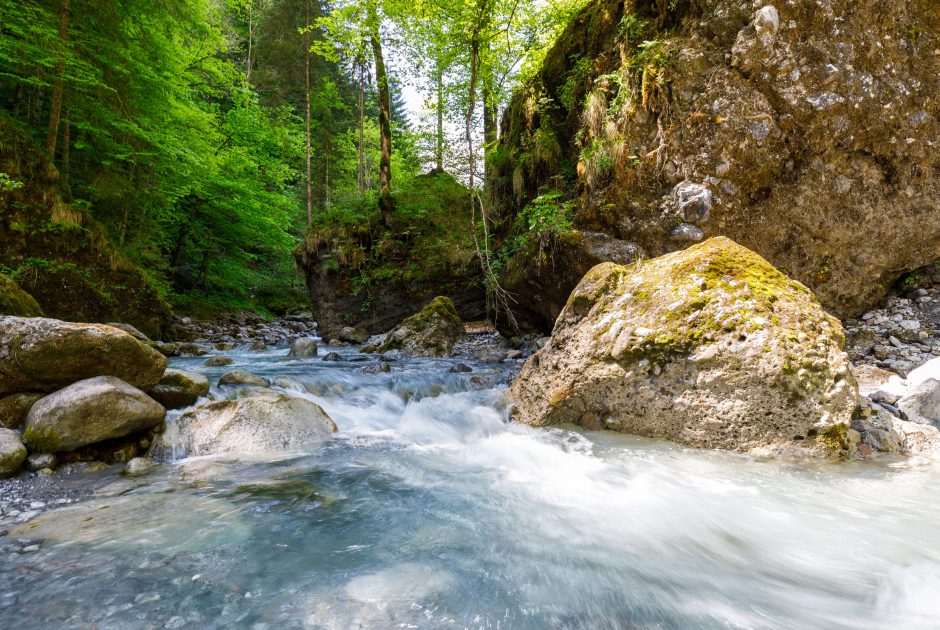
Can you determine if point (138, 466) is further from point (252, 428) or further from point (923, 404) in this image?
point (923, 404)

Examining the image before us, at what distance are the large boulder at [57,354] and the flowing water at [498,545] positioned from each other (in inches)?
48.8

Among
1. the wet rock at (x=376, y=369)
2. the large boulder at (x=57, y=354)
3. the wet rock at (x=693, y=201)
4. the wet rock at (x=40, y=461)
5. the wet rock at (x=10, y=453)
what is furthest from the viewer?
the wet rock at (x=376, y=369)

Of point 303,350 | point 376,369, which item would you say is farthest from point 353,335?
point 376,369

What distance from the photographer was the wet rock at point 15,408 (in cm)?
354

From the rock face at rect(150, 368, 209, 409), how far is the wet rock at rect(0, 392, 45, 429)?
898 millimetres

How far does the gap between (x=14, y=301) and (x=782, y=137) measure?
36.0 ft

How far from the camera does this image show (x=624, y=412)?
4027mm

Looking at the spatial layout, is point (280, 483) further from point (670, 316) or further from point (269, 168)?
point (269, 168)

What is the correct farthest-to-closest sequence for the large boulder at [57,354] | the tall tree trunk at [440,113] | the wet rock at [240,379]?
the tall tree trunk at [440,113] → the wet rock at [240,379] → the large boulder at [57,354]

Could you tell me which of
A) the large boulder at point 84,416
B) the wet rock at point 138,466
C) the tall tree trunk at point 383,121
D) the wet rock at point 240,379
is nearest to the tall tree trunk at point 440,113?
the tall tree trunk at point 383,121

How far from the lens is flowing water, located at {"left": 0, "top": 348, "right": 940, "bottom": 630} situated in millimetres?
1775


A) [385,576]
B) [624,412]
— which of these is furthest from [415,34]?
[385,576]

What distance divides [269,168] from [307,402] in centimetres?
1266

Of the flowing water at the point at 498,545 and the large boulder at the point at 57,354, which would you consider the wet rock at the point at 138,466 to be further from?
the large boulder at the point at 57,354
